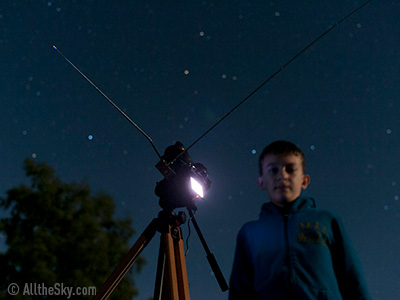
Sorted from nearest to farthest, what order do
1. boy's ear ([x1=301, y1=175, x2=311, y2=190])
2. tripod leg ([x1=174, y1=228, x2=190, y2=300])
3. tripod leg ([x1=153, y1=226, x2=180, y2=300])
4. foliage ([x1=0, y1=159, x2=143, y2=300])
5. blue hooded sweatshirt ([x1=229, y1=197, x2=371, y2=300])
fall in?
blue hooded sweatshirt ([x1=229, y1=197, x2=371, y2=300]), boy's ear ([x1=301, y1=175, x2=311, y2=190]), tripod leg ([x1=153, y1=226, x2=180, y2=300]), tripod leg ([x1=174, y1=228, x2=190, y2=300]), foliage ([x1=0, y1=159, x2=143, y2=300])

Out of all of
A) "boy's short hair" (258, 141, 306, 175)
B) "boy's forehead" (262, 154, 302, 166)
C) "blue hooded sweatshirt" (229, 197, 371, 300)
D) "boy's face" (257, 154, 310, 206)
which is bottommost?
"blue hooded sweatshirt" (229, 197, 371, 300)

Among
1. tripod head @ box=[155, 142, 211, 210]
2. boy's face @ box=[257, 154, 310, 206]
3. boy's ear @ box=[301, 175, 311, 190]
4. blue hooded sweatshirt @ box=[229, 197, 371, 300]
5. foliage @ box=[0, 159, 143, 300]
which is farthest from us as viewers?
foliage @ box=[0, 159, 143, 300]

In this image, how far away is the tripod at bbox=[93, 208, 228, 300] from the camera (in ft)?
9.11

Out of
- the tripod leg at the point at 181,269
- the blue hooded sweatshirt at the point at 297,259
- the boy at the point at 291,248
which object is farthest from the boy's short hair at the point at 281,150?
the tripod leg at the point at 181,269

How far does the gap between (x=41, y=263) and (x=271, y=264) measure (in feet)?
30.6

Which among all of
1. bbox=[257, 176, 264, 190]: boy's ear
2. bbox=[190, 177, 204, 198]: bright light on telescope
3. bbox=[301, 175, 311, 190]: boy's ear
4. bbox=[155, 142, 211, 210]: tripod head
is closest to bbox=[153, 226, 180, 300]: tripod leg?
bbox=[155, 142, 211, 210]: tripod head

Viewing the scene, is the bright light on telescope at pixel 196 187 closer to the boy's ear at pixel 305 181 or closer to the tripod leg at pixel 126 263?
the tripod leg at pixel 126 263

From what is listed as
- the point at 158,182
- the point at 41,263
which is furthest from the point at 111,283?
the point at 41,263

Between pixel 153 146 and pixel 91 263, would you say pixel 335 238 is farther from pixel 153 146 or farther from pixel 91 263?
pixel 91 263

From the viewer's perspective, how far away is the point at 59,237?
9781mm

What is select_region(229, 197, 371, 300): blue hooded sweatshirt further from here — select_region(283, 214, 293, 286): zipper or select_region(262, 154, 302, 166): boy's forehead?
select_region(262, 154, 302, 166): boy's forehead

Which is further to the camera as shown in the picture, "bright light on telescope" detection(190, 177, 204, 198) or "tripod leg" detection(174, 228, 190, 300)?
"bright light on telescope" detection(190, 177, 204, 198)

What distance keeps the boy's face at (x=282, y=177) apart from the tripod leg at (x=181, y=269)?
1763mm

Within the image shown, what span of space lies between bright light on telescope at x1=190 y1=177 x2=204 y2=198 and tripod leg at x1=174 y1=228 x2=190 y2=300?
0.44 meters
